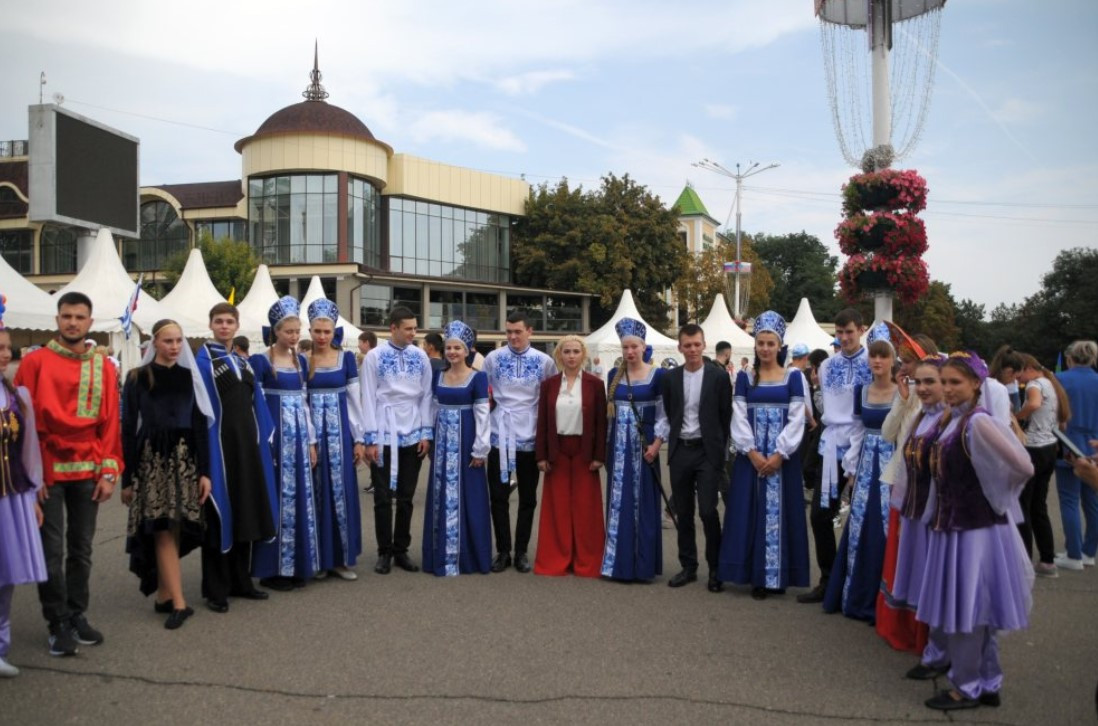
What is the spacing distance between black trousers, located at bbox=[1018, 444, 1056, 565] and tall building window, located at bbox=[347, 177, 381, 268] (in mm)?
36304

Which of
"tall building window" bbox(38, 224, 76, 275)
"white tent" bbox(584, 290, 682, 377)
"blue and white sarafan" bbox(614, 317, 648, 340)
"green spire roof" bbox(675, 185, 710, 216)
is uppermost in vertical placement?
"green spire roof" bbox(675, 185, 710, 216)

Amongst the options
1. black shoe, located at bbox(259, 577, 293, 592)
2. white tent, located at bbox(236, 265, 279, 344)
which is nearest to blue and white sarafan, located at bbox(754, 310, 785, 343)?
black shoe, located at bbox(259, 577, 293, 592)

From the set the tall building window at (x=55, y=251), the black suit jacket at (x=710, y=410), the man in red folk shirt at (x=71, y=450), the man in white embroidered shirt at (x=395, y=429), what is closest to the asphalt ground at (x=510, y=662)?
the man in red folk shirt at (x=71, y=450)

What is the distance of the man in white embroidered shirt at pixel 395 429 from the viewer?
7.04m

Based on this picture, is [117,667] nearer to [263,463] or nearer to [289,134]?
[263,463]

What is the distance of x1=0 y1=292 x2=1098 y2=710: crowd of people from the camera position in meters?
4.45

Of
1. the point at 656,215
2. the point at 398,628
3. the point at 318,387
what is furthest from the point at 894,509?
the point at 656,215

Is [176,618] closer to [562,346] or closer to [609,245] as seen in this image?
[562,346]

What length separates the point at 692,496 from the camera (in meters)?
6.71

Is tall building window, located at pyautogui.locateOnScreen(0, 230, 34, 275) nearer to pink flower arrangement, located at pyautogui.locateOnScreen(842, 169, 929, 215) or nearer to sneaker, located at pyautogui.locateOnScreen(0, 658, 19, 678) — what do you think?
pink flower arrangement, located at pyautogui.locateOnScreen(842, 169, 929, 215)

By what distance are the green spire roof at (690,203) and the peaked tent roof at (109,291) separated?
66677 millimetres

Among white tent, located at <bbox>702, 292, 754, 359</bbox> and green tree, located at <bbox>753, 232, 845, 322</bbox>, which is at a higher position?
green tree, located at <bbox>753, 232, 845, 322</bbox>

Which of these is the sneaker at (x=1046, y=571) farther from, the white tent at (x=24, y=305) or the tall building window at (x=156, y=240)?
the tall building window at (x=156, y=240)

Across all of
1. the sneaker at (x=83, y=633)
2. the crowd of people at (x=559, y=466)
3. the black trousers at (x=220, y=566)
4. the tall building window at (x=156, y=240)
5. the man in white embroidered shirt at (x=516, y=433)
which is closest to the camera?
the crowd of people at (x=559, y=466)
